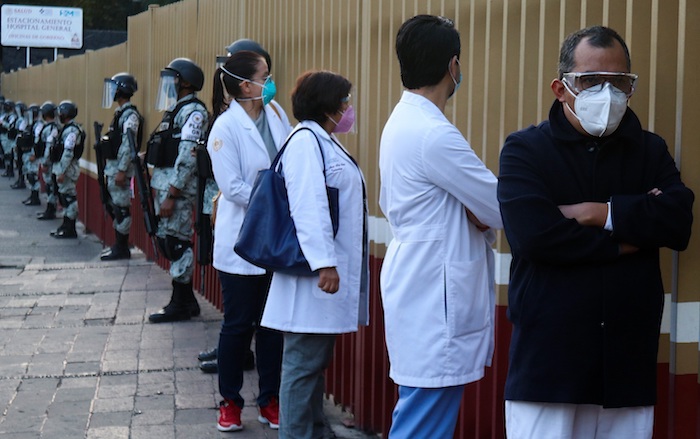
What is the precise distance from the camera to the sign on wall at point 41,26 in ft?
186

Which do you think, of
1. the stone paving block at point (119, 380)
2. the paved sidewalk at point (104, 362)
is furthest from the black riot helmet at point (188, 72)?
the stone paving block at point (119, 380)

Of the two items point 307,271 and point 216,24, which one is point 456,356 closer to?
point 307,271

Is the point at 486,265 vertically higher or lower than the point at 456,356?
higher

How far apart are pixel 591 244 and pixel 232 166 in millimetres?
3263

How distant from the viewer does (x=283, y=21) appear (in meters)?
7.57

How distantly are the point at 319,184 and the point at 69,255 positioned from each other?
11.0 m

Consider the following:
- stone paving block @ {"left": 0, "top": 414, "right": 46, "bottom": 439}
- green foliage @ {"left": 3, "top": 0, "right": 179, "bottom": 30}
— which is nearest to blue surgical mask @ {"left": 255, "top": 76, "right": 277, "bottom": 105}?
stone paving block @ {"left": 0, "top": 414, "right": 46, "bottom": 439}

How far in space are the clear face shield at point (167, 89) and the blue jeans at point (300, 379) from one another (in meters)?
4.27

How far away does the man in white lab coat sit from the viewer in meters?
3.68

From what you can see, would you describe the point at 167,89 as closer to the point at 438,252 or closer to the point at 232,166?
the point at 232,166

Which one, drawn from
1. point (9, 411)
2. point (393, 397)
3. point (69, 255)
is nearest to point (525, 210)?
point (393, 397)

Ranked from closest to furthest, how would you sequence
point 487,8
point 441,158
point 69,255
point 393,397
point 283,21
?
point 441,158 → point 487,8 → point 393,397 → point 283,21 → point 69,255

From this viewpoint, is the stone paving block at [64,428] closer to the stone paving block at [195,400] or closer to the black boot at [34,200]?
the stone paving block at [195,400]

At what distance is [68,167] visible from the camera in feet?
56.9
